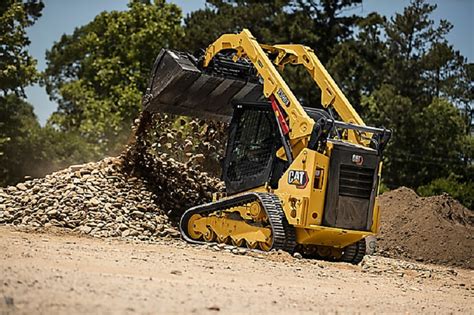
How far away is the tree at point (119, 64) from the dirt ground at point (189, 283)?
27925 millimetres

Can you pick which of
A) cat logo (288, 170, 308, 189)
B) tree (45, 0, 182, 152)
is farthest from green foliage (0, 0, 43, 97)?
cat logo (288, 170, 308, 189)

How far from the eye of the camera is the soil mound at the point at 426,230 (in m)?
18.7

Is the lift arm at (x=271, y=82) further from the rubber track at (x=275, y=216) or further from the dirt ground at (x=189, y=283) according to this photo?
the dirt ground at (x=189, y=283)

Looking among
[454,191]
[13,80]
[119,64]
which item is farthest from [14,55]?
[454,191]

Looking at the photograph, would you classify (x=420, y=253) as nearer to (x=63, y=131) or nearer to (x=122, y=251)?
(x=122, y=251)

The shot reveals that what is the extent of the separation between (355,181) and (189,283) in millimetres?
5172

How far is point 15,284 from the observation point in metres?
6.60

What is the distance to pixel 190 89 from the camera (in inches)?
605

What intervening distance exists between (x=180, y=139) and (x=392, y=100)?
23.6 m

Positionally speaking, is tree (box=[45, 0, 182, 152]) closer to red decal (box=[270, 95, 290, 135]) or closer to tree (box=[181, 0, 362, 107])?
tree (box=[181, 0, 362, 107])

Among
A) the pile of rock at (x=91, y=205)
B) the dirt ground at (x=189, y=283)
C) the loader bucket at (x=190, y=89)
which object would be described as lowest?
the dirt ground at (x=189, y=283)

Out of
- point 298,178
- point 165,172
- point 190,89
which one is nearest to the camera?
point 298,178

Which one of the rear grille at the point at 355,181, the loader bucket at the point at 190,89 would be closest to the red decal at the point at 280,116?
the rear grille at the point at 355,181

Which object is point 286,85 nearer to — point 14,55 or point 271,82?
point 271,82
